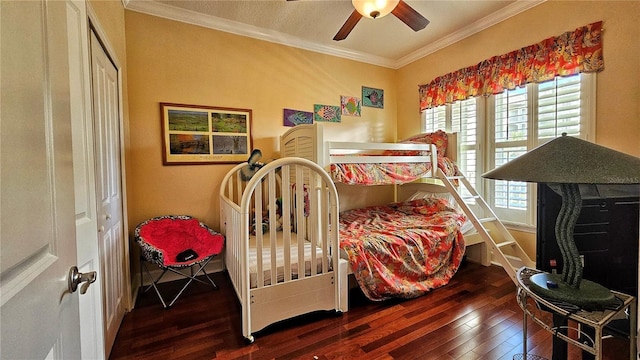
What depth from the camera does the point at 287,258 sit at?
1.77 meters

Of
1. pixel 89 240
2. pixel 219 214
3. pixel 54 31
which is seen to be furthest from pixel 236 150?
pixel 54 31

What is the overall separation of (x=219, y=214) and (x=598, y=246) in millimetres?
2977

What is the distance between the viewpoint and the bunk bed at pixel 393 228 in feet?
7.04

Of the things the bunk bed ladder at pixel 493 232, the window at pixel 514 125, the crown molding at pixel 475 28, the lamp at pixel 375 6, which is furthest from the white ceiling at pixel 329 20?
the bunk bed ladder at pixel 493 232

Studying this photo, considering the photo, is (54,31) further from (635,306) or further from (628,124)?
(628,124)

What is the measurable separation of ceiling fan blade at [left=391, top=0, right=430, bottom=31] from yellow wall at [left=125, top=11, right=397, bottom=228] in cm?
137

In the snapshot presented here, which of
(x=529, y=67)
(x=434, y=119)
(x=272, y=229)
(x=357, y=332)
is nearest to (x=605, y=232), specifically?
(x=357, y=332)

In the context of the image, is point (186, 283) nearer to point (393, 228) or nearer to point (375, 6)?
point (393, 228)

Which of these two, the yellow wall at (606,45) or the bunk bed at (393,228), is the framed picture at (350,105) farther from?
the yellow wall at (606,45)

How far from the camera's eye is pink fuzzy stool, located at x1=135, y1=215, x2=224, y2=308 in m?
2.11

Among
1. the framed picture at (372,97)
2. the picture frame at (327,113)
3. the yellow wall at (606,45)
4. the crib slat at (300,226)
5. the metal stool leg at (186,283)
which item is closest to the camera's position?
the crib slat at (300,226)

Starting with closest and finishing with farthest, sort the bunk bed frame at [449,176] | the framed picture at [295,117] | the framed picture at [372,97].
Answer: the bunk bed frame at [449,176], the framed picture at [295,117], the framed picture at [372,97]

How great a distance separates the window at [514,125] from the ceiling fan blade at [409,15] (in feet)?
3.97

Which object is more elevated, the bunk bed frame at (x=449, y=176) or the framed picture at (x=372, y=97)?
the framed picture at (x=372, y=97)
